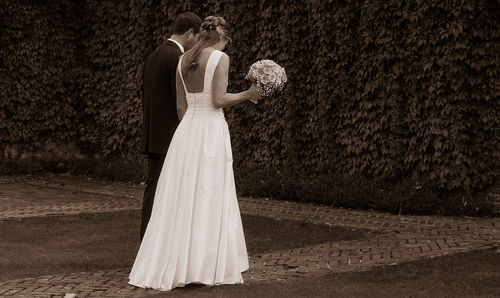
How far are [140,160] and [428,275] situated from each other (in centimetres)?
870

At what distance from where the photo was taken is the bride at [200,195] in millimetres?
6266

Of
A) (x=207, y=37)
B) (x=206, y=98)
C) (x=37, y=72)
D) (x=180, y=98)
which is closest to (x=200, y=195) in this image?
(x=206, y=98)

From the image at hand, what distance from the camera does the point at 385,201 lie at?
10484 millimetres

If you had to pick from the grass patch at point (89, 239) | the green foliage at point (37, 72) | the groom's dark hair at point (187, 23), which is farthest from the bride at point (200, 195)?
the green foliage at point (37, 72)

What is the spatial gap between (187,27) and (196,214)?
1.77 m

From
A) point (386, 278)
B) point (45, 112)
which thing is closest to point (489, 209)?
point (386, 278)

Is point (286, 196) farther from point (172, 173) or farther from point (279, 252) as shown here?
point (172, 173)

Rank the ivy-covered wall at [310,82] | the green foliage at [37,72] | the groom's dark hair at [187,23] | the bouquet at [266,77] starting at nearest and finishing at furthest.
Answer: the bouquet at [266,77] → the groom's dark hair at [187,23] → the ivy-covered wall at [310,82] → the green foliage at [37,72]

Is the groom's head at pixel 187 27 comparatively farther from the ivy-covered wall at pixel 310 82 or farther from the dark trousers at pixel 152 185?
the ivy-covered wall at pixel 310 82

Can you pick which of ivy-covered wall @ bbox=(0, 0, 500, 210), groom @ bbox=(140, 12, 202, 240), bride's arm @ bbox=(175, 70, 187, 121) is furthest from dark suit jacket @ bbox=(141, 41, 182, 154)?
ivy-covered wall @ bbox=(0, 0, 500, 210)

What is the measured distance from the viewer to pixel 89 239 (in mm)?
8531

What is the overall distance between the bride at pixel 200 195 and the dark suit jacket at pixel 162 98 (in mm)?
678

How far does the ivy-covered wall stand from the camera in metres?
9.91

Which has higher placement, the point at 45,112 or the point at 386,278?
the point at 45,112
